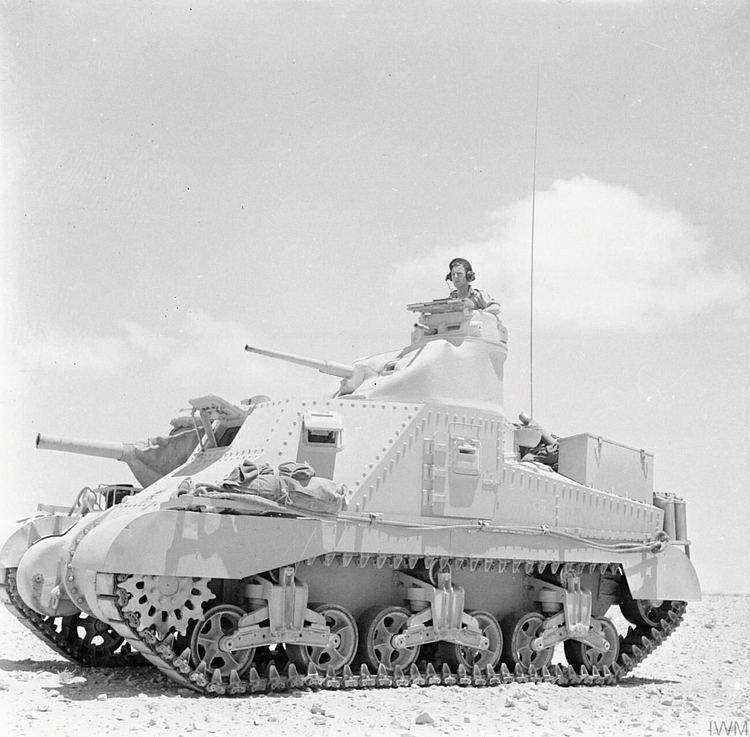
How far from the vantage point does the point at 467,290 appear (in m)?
16.7

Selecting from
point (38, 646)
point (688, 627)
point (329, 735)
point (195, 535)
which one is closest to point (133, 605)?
point (195, 535)

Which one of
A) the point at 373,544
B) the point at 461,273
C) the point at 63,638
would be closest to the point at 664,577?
the point at 373,544

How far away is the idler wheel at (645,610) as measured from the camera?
671 inches

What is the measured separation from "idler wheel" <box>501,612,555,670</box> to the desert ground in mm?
518

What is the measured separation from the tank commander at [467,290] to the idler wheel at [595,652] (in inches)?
182

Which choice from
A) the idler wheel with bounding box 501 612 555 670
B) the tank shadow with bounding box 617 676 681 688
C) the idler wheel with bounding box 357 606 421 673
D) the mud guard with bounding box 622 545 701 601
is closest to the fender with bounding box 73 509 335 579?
the idler wheel with bounding box 357 606 421 673

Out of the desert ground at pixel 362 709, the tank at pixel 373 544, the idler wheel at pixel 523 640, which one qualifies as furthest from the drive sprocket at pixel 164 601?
the idler wheel at pixel 523 640

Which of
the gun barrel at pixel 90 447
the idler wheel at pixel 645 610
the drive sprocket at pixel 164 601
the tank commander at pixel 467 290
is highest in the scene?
the tank commander at pixel 467 290

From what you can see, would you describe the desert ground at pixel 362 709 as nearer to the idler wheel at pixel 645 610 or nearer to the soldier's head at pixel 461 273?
the idler wheel at pixel 645 610

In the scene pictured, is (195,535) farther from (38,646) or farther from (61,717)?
(38,646)

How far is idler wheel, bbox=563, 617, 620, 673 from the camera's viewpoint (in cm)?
1633

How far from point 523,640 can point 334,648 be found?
9.75ft

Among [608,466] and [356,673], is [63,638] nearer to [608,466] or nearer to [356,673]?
[356,673]

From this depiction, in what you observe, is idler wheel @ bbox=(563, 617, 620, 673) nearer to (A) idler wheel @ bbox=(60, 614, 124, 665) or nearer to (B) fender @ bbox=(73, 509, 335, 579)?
(B) fender @ bbox=(73, 509, 335, 579)
